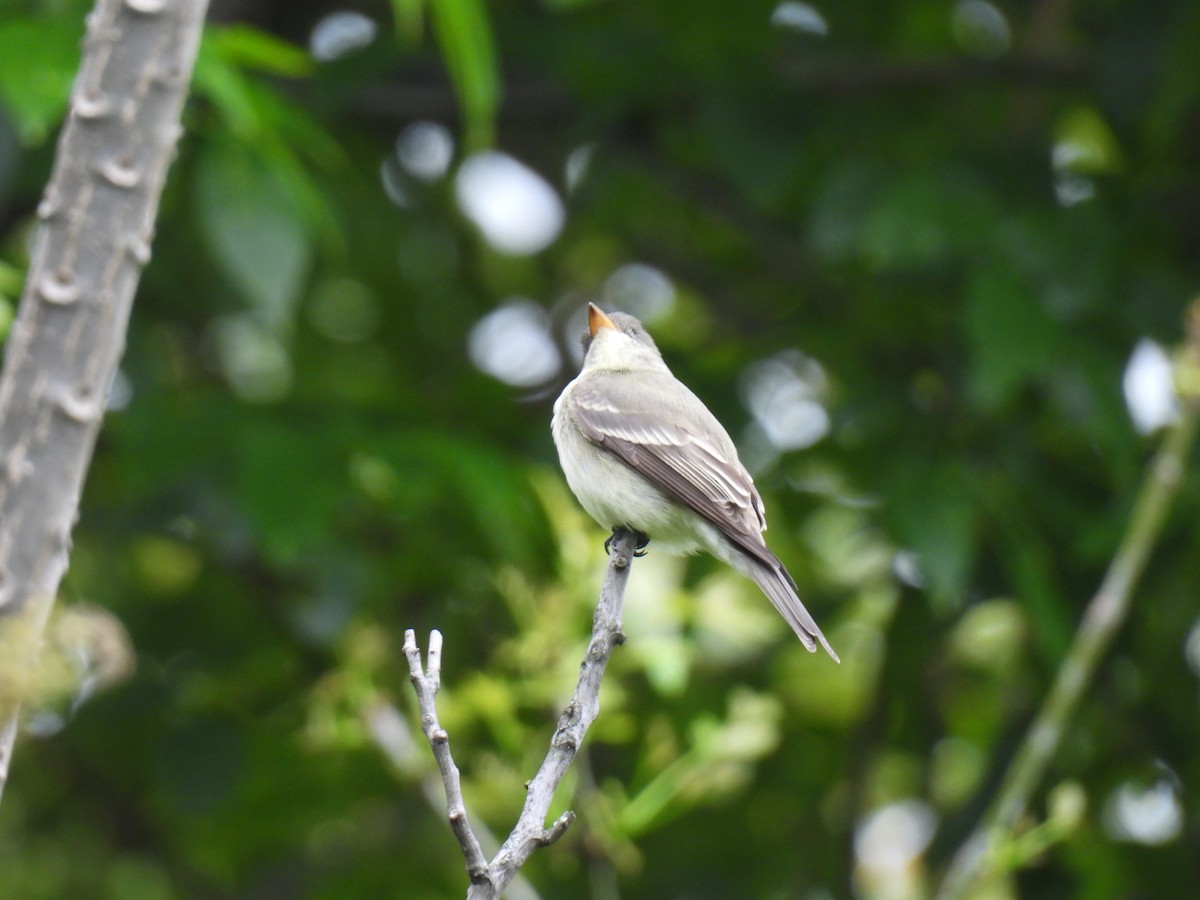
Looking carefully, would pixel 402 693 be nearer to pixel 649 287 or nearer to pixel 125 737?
pixel 125 737

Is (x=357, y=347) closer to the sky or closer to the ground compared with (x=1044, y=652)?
closer to the ground

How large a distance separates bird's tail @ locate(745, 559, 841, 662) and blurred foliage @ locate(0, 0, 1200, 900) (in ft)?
1.20

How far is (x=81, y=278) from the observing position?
78.5 inches

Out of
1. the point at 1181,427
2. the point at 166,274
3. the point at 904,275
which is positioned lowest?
the point at 166,274

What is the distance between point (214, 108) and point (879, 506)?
8.46 feet

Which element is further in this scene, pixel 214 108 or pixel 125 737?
pixel 125 737

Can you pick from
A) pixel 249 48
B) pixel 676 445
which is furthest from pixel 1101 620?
pixel 249 48

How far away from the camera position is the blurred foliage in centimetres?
420

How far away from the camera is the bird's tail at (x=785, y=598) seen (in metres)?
3.36

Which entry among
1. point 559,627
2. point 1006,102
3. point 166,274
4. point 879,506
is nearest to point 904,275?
point 879,506

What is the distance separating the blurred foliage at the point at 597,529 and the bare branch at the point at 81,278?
3.85 ft

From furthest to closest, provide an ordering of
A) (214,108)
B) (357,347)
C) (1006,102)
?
(357,347) < (1006,102) < (214,108)

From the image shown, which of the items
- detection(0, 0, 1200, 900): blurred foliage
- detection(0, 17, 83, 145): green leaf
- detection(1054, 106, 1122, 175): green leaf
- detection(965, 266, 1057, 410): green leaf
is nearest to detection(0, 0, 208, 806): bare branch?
detection(0, 17, 83, 145): green leaf

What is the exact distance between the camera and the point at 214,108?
12.9ft
